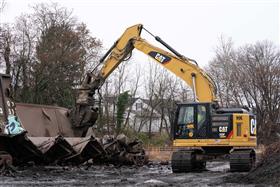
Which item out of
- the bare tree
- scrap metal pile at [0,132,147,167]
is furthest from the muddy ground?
the bare tree

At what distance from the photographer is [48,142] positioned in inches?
673

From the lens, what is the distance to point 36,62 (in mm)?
44500

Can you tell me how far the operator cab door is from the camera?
56.7 feet

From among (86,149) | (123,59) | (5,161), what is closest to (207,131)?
(86,149)

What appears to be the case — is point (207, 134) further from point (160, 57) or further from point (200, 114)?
point (160, 57)

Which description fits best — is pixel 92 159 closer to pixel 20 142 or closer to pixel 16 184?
pixel 20 142

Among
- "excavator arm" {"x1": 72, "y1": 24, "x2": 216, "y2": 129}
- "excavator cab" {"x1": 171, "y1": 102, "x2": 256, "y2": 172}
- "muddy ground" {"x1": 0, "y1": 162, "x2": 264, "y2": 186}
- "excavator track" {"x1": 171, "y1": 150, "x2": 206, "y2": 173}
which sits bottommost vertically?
"muddy ground" {"x1": 0, "y1": 162, "x2": 264, "y2": 186}

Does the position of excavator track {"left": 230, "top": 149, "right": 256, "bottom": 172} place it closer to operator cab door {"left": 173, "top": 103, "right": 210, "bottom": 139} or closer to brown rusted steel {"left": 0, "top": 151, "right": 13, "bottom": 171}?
operator cab door {"left": 173, "top": 103, "right": 210, "bottom": 139}

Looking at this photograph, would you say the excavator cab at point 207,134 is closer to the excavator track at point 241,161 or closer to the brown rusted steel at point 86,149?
the excavator track at point 241,161

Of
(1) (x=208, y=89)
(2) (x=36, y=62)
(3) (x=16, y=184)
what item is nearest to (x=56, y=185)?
(3) (x=16, y=184)

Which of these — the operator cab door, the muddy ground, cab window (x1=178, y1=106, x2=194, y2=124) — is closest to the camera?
the muddy ground

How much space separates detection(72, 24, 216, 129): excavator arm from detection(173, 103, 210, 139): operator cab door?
1474 millimetres

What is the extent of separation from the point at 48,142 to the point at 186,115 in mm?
4636

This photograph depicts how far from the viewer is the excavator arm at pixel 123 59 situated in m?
19.1
